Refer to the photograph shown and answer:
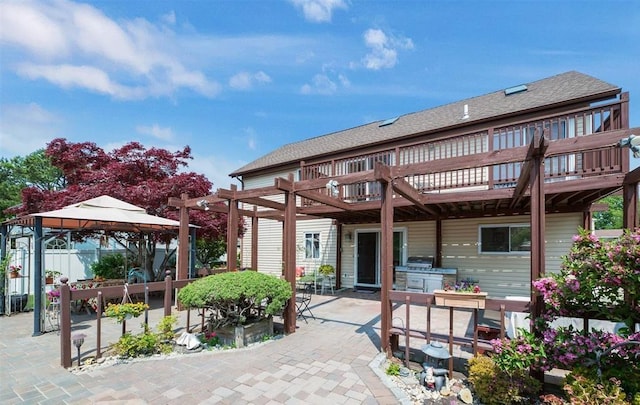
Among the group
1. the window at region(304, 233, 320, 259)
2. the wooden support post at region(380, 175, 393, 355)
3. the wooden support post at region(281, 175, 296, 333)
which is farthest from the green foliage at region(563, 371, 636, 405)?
the window at region(304, 233, 320, 259)

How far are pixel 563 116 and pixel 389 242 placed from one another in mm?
5106

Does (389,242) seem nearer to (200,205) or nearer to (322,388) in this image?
(322,388)

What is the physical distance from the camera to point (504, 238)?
27.3 feet

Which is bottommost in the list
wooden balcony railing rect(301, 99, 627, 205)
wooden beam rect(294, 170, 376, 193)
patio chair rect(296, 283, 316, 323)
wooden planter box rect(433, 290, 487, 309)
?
patio chair rect(296, 283, 316, 323)

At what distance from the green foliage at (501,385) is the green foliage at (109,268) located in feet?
33.2

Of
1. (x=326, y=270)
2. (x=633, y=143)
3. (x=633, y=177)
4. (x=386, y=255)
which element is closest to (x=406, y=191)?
(x=386, y=255)

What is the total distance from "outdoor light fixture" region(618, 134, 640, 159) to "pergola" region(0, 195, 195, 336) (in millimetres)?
8011

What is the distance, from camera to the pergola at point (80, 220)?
5488 mm

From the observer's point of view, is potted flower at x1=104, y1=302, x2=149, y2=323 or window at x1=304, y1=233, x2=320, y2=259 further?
window at x1=304, y1=233, x2=320, y2=259

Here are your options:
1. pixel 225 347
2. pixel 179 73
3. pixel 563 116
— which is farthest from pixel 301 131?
pixel 225 347

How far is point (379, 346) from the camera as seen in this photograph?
4656mm

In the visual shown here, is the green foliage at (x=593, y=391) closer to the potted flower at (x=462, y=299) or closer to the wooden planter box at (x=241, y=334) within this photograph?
the potted flower at (x=462, y=299)

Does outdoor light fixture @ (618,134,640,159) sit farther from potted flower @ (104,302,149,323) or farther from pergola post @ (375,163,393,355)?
potted flower @ (104,302,149,323)

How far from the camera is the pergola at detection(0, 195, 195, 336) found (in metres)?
5.49
